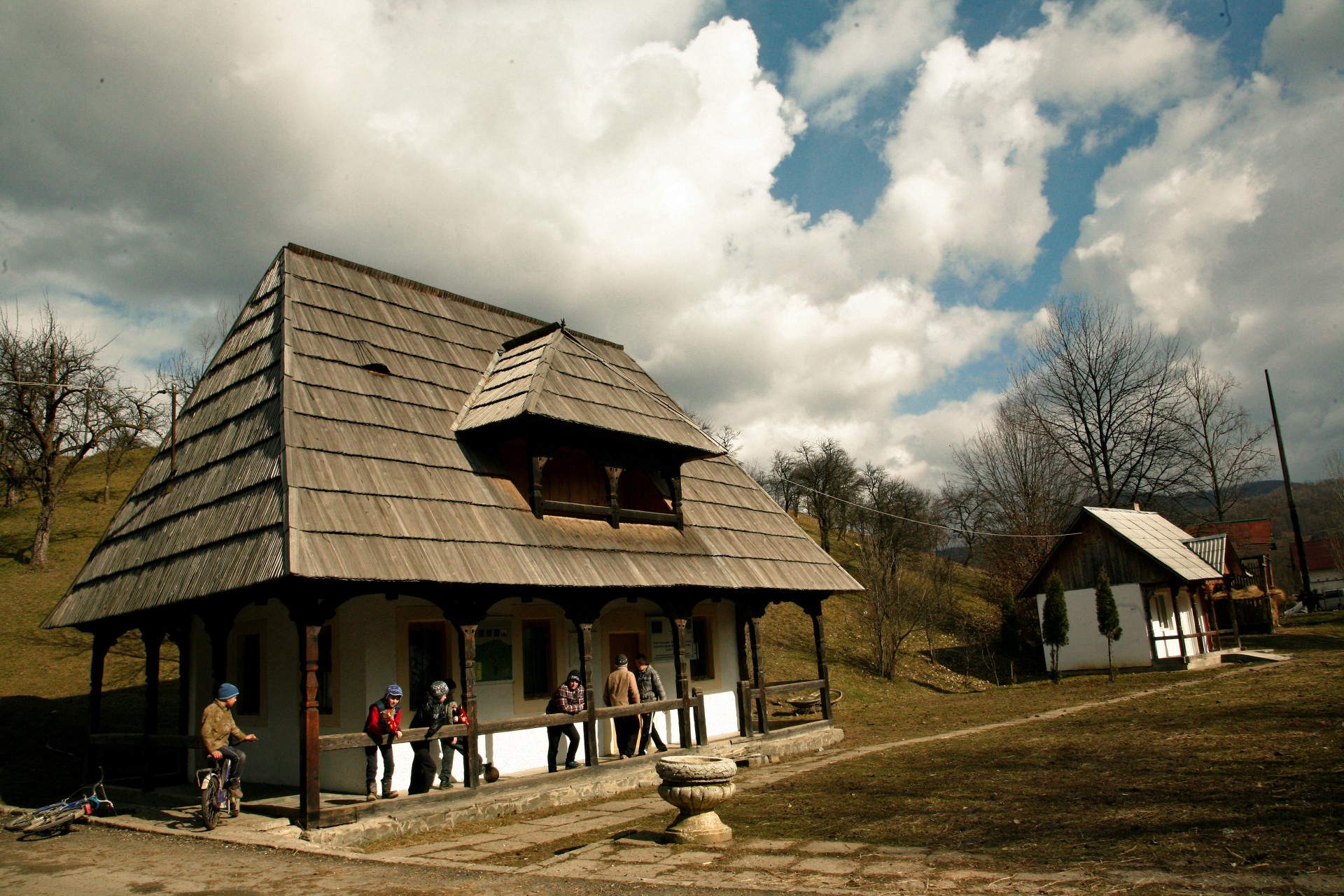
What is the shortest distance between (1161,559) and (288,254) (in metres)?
26.6

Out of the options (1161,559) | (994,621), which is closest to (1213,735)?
(1161,559)

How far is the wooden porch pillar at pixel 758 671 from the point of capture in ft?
46.0

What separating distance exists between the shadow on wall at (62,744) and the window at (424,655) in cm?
425

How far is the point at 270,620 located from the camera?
11664 millimetres

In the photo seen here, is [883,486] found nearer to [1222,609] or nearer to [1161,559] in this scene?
[1222,609]

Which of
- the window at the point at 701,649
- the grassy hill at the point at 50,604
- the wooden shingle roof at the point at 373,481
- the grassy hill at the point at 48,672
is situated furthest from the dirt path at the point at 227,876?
the grassy hill at the point at 50,604

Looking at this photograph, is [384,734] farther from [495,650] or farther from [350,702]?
[495,650]

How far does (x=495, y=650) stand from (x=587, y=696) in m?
1.53

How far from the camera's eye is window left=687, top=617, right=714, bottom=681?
610 inches

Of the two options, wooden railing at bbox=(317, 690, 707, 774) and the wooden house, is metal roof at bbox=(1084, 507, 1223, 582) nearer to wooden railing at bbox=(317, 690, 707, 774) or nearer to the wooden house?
the wooden house

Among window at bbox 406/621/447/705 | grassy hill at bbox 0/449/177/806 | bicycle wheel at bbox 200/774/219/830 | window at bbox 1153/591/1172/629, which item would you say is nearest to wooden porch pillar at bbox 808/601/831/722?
window at bbox 406/621/447/705

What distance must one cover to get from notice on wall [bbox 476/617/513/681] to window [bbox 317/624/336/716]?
1.86 m

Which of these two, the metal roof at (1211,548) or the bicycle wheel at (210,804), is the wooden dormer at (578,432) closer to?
the bicycle wheel at (210,804)

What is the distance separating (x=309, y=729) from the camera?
8383mm
